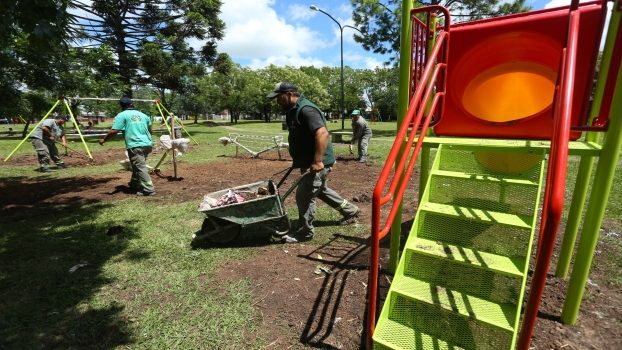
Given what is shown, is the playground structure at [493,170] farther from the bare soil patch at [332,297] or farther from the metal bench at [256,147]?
the metal bench at [256,147]

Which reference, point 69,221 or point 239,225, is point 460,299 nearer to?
point 239,225

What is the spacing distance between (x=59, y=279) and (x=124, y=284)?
776 mm

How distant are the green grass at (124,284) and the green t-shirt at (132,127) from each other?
1691 millimetres

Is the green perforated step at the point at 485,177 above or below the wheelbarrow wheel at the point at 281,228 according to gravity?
above

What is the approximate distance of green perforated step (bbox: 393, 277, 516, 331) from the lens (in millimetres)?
2258

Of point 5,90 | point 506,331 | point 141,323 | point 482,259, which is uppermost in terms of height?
point 5,90

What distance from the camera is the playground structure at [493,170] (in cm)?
227

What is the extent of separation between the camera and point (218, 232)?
4.37 m

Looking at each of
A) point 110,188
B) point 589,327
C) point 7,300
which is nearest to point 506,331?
point 589,327

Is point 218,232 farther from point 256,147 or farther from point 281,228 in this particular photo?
point 256,147

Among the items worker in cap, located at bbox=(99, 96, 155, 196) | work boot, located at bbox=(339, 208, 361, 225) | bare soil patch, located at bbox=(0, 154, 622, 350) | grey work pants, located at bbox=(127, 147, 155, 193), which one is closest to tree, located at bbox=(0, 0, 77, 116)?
worker in cap, located at bbox=(99, 96, 155, 196)

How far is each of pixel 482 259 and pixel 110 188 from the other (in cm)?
802

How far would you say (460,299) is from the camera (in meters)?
2.46

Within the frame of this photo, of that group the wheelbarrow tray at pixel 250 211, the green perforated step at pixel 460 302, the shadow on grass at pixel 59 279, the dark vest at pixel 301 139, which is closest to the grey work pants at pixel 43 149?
the shadow on grass at pixel 59 279
